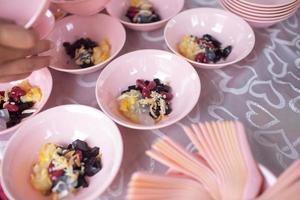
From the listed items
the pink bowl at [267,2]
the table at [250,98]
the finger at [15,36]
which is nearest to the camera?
the finger at [15,36]

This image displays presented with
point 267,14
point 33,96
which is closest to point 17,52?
point 33,96

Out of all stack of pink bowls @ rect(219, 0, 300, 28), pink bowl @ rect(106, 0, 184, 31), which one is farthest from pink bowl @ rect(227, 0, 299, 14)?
pink bowl @ rect(106, 0, 184, 31)

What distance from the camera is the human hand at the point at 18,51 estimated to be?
543 mm

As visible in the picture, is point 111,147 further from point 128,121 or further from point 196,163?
point 196,163

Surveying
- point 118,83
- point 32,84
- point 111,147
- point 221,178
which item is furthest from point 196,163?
point 32,84

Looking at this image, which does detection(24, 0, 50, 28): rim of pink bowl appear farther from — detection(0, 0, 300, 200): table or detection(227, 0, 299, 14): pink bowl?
detection(227, 0, 299, 14): pink bowl

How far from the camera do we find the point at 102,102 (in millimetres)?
705

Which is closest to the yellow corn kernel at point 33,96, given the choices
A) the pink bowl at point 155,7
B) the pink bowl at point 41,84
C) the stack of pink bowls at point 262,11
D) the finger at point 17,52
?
the pink bowl at point 41,84

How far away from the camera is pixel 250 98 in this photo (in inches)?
29.8

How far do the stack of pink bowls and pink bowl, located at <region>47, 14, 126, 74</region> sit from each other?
0.29 m

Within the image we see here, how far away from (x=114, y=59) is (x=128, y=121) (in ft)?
0.52

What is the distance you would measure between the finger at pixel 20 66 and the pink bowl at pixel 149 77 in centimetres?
13

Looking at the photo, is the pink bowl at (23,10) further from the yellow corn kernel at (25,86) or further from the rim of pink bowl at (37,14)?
the yellow corn kernel at (25,86)

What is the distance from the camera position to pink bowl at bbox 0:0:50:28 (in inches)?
23.6
